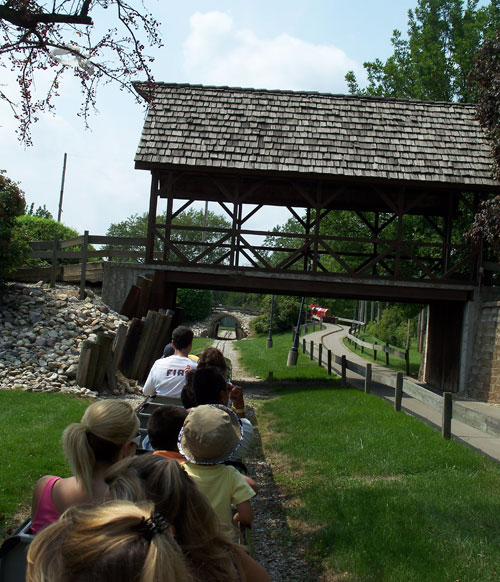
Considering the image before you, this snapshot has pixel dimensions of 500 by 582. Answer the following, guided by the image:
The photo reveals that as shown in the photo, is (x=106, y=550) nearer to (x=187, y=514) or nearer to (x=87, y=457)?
(x=187, y=514)

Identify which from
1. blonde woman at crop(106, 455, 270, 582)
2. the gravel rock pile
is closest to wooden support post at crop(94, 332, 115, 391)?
the gravel rock pile

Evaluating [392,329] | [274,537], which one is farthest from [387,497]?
[392,329]

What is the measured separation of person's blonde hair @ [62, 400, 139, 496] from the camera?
312cm

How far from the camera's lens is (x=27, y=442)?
25.0ft

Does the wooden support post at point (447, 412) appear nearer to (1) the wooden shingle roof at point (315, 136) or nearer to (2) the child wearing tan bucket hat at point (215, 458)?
(2) the child wearing tan bucket hat at point (215, 458)

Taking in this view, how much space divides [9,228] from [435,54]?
844 inches

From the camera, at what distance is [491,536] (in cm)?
531

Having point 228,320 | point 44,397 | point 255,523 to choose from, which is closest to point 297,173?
point 44,397

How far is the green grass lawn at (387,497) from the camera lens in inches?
192

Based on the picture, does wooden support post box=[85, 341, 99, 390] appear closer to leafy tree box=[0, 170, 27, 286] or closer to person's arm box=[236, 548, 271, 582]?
leafy tree box=[0, 170, 27, 286]

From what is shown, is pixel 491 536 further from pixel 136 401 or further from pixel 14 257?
pixel 14 257

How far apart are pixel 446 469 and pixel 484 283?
→ 1095cm

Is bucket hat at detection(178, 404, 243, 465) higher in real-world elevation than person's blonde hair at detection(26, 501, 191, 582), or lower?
lower

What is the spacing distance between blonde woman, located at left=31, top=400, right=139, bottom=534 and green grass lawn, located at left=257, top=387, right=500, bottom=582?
2.42 m
